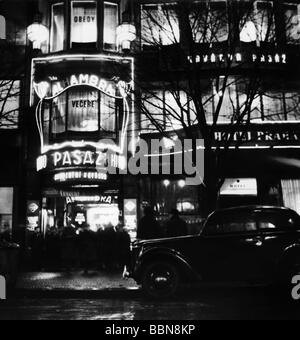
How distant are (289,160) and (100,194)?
8.55m

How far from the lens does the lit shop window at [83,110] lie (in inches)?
699

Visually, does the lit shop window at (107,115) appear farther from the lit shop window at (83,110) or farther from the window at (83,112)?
the lit shop window at (83,110)

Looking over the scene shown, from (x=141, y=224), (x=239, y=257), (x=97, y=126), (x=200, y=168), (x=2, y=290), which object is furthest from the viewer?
(x=97, y=126)

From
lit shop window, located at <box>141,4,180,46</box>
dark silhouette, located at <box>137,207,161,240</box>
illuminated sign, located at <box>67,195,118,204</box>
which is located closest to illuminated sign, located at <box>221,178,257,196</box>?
illuminated sign, located at <box>67,195,118,204</box>

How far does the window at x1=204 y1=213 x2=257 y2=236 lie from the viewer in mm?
9406

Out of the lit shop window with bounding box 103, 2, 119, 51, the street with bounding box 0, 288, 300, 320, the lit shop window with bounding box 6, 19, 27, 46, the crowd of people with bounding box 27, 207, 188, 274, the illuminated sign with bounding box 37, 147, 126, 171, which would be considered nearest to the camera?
Answer: the street with bounding box 0, 288, 300, 320

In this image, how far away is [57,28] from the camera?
1948 centimetres

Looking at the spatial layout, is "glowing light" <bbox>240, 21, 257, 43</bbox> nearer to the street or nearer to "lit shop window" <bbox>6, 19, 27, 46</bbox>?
"lit shop window" <bbox>6, 19, 27, 46</bbox>

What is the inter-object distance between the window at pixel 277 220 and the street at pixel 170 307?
1667 millimetres

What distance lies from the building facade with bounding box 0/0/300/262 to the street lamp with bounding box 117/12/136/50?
6cm

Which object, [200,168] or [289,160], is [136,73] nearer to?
[200,168]

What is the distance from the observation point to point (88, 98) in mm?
17984
